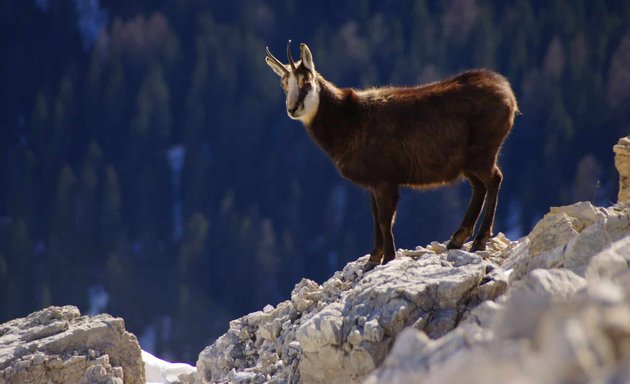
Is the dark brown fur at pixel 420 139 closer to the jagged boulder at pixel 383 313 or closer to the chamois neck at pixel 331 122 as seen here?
the chamois neck at pixel 331 122

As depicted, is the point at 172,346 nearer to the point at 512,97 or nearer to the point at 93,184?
the point at 93,184

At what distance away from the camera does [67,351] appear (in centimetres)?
981

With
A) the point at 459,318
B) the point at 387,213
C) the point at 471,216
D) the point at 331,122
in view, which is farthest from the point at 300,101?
the point at 459,318

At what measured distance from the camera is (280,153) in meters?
35.5

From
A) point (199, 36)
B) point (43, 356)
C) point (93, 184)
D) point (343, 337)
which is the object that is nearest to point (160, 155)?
point (93, 184)

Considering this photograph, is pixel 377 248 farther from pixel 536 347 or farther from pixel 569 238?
pixel 536 347

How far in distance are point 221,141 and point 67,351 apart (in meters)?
27.0

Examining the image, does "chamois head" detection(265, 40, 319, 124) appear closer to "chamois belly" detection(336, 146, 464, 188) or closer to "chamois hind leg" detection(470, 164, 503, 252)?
"chamois belly" detection(336, 146, 464, 188)

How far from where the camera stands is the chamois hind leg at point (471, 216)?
33.1 ft

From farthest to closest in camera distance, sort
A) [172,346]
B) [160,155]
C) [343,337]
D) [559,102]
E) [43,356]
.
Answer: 1. [160,155]
2. [559,102]
3. [172,346]
4. [43,356]
5. [343,337]

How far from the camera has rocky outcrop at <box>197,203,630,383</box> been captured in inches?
129

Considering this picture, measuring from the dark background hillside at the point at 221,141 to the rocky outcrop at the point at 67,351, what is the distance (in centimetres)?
2030

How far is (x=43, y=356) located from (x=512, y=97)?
4.89 meters

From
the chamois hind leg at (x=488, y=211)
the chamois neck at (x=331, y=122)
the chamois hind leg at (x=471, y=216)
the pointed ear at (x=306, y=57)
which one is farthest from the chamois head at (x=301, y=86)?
the chamois hind leg at (x=488, y=211)
